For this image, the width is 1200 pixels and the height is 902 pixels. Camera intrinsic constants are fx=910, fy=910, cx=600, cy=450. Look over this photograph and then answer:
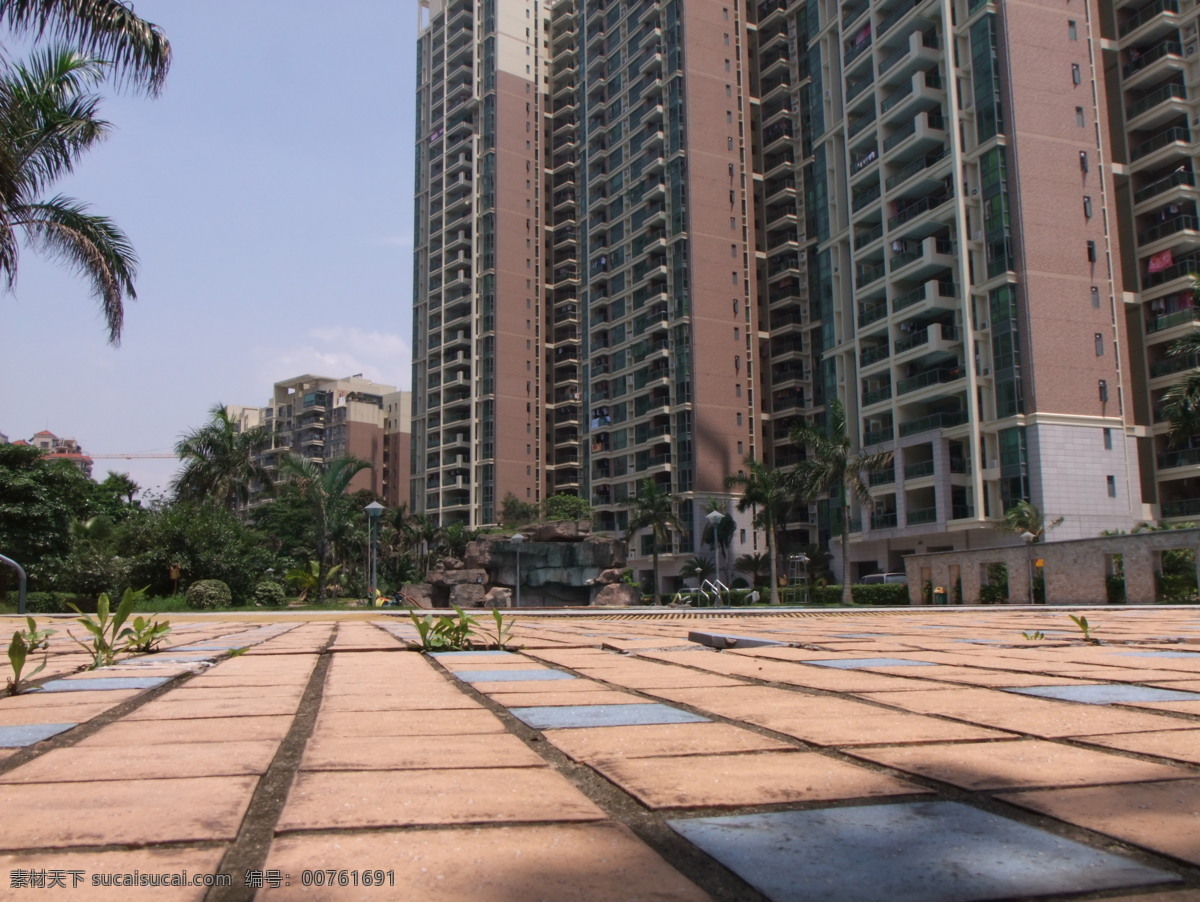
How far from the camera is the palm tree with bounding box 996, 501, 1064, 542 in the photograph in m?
36.6

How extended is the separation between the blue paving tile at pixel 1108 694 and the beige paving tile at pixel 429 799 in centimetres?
237

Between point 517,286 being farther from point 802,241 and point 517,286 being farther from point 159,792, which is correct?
point 159,792

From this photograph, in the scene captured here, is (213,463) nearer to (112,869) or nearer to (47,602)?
(47,602)

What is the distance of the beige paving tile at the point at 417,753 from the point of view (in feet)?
7.86

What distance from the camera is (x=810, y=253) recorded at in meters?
68.6

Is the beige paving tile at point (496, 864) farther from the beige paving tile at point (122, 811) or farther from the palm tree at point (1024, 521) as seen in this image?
the palm tree at point (1024, 521)

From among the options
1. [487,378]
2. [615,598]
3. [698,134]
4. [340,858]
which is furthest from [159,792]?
[487,378]

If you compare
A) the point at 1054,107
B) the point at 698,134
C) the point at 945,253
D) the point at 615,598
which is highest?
the point at 698,134

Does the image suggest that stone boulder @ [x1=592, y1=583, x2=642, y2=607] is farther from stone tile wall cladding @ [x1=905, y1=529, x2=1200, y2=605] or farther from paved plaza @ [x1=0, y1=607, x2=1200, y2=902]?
paved plaza @ [x1=0, y1=607, x2=1200, y2=902]

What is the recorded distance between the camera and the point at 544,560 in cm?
3747

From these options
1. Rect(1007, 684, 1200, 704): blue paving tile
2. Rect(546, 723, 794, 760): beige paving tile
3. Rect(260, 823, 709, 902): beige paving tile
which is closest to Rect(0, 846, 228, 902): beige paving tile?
Rect(260, 823, 709, 902): beige paving tile

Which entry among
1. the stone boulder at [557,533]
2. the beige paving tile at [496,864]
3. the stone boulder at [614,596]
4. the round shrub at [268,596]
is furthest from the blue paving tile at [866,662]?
the stone boulder at [557,533]

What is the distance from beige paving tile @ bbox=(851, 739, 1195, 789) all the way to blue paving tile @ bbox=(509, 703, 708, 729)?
795 millimetres

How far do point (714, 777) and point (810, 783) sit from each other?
8.9 inches
